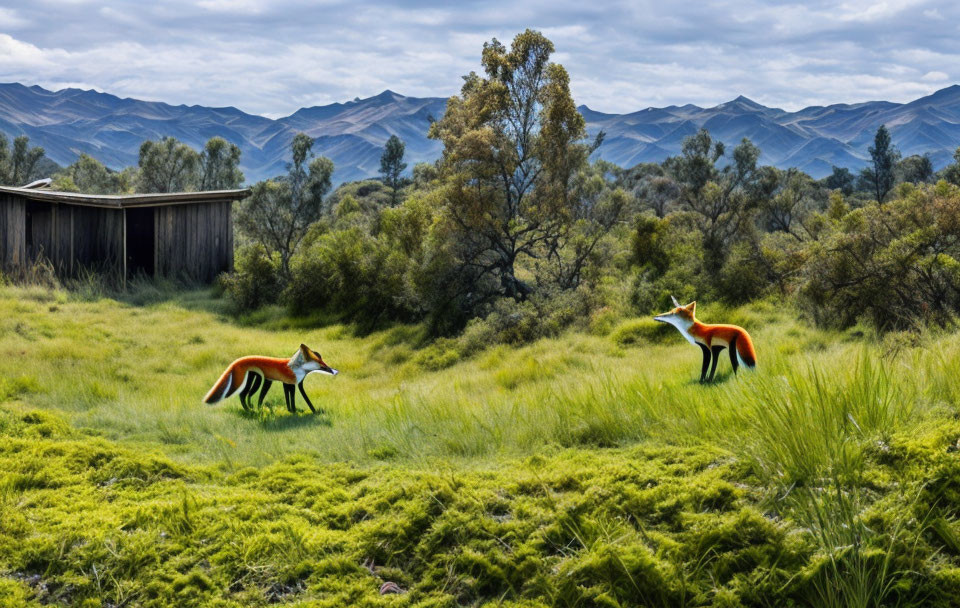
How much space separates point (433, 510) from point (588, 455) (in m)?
1.22

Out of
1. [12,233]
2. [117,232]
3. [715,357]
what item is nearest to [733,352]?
[715,357]

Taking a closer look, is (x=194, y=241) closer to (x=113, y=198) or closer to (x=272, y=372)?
(x=113, y=198)

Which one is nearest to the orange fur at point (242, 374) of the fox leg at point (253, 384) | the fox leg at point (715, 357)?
the fox leg at point (253, 384)

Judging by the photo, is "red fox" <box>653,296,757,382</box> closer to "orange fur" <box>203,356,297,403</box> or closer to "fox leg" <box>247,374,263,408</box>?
"orange fur" <box>203,356,297,403</box>

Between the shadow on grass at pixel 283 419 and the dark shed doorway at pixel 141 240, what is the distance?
51.6 ft

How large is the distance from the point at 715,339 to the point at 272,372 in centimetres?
469

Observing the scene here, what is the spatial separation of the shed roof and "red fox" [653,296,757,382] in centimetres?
1736

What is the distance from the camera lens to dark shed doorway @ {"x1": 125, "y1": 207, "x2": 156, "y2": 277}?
863 inches

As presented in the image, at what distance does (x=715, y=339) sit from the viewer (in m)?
7.41

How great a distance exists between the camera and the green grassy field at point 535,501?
352 centimetres

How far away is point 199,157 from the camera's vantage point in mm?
44375

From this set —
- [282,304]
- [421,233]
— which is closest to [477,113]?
[421,233]

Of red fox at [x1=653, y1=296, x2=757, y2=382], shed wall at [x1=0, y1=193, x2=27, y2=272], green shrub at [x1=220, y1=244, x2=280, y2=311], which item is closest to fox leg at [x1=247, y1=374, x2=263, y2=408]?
red fox at [x1=653, y1=296, x2=757, y2=382]

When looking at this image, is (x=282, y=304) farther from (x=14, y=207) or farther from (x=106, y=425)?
(x=106, y=425)
